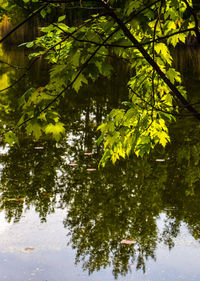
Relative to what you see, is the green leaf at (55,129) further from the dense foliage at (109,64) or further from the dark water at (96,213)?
the dark water at (96,213)

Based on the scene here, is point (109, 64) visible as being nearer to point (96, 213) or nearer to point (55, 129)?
point (55, 129)

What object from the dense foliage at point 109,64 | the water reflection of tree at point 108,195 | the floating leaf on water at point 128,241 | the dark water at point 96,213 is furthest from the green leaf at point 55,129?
the floating leaf on water at point 128,241

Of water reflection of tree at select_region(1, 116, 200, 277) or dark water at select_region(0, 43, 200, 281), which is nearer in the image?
dark water at select_region(0, 43, 200, 281)

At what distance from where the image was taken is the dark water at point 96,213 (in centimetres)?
434

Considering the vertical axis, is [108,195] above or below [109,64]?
below

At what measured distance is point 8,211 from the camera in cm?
566

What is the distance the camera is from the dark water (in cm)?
434

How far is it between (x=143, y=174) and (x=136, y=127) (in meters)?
3.66

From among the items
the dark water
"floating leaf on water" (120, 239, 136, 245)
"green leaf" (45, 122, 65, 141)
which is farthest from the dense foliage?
"floating leaf on water" (120, 239, 136, 245)

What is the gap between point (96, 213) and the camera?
561 centimetres

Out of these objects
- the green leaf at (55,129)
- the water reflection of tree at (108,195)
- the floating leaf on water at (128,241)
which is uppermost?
the green leaf at (55,129)

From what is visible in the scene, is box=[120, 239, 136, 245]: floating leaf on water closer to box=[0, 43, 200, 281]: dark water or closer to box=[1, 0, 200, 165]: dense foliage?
box=[0, 43, 200, 281]: dark water

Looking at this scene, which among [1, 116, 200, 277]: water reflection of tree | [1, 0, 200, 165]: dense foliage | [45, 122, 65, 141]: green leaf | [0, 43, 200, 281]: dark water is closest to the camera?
[1, 0, 200, 165]: dense foliage

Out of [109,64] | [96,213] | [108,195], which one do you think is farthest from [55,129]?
[108,195]
